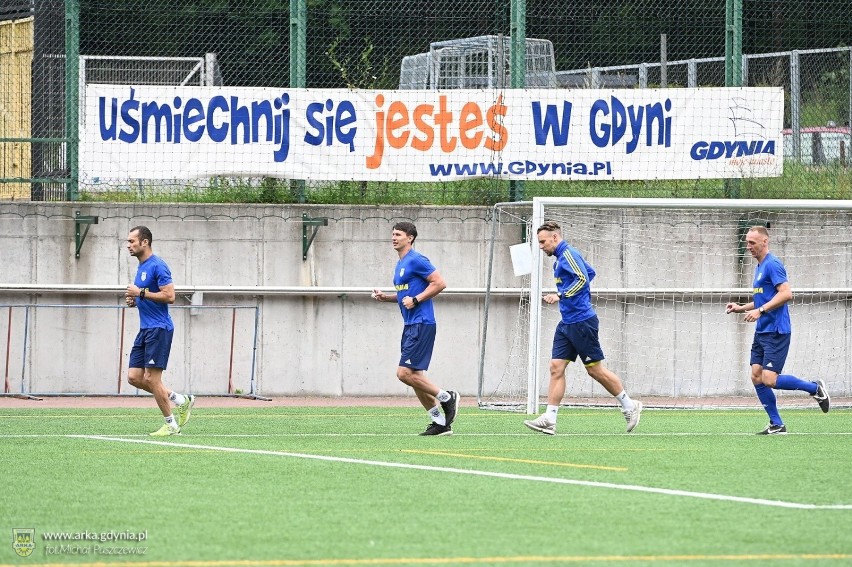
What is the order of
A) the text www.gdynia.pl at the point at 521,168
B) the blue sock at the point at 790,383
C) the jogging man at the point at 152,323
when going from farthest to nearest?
the text www.gdynia.pl at the point at 521,168 < the blue sock at the point at 790,383 < the jogging man at the point at 152,323

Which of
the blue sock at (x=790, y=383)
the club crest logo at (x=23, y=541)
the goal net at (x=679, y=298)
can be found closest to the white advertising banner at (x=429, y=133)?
the goal net at (x=679, y=298)

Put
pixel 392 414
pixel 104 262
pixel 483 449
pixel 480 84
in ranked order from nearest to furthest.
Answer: pixel 483 449, pixel 392 414, pixel 104 262, pixel 480 84

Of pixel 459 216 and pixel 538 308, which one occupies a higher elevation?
pixel 459 216

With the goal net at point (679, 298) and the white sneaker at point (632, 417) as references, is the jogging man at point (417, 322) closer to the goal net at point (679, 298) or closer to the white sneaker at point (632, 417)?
the white sneaker at point (632, 417)

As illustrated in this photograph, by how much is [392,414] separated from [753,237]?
15.6ft

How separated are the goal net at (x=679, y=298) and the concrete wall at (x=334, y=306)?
3 centimetres

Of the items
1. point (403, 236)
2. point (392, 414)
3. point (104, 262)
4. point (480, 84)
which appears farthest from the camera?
point (480, 84)

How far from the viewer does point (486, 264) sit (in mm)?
18359

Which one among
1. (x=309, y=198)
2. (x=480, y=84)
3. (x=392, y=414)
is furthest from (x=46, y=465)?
(x=480, y=84)

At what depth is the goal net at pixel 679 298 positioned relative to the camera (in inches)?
721

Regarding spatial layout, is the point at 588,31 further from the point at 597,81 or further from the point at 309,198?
the point at 309,198

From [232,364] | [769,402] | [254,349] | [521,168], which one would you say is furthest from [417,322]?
[521,168]

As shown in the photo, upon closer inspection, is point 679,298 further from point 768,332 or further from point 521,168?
point 768,332

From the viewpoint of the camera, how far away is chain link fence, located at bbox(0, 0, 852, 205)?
18.4 meters
